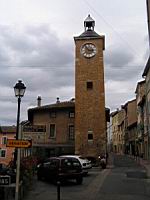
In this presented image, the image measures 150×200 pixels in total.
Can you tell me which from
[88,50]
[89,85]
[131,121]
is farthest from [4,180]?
[131,121]

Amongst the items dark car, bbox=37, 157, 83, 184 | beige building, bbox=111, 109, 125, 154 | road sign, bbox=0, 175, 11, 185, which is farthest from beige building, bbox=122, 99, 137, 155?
road sign, bbox=0, 175, 11, 185

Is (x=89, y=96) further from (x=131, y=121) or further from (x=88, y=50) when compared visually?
(x=131, y=121)

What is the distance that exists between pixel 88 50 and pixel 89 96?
669cm

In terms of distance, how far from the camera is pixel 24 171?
1675 cm

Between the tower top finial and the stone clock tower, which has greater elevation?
the tower top finial

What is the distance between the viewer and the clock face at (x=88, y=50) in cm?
5347

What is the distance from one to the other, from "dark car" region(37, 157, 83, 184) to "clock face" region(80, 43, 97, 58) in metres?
31.7

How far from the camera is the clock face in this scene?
53469 mm

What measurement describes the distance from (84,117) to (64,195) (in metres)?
35.1

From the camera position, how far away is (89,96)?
2057 inches

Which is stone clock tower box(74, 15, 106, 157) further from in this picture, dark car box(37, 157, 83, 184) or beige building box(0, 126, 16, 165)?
dark car box(37, 157, 83, 184)

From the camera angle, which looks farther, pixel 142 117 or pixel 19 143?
pixel 142 117

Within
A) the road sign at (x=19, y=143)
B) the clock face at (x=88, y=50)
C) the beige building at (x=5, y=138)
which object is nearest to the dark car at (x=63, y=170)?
the road sign at (x=19, y=143)

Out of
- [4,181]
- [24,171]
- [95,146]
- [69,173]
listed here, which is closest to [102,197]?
[24,171]
